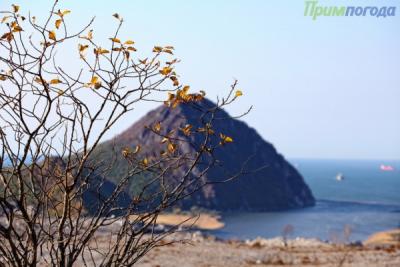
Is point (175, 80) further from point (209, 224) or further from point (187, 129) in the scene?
point (209, 224)

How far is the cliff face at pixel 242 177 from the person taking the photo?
8675cm

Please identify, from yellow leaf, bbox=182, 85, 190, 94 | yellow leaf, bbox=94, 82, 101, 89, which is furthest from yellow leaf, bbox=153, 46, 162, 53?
yellow leaf, bbox=94, 82, 101, 89

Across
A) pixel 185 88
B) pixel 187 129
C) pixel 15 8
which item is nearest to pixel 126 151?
pixel 187 129

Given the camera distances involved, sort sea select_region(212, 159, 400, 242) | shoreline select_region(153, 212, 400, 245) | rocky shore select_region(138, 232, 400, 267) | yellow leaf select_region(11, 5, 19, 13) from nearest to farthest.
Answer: yellow leaf select_region(11, 5, 19, 13) < rocky shore select_region(138, 232, 400, 267) < shoreline select_region(153, 212, 400, 245) < sea select_region(212, 159, 400, 242)

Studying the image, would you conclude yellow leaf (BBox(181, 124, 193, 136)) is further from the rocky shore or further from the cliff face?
the cliff face

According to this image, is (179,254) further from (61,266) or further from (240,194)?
(240,194)

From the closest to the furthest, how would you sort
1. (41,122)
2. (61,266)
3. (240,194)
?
(41,122) → (61,266) → (240,194)

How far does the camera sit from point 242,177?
88688mm

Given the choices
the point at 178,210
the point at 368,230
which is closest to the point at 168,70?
the point at 368,230

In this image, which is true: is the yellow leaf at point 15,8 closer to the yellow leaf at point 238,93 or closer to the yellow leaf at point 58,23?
the yellow leaf at point 58,23

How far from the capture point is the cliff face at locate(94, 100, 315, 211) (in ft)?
285

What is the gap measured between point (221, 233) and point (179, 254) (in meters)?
40.0

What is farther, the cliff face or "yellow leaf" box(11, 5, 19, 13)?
the cliff face

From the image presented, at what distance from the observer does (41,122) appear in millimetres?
3572
